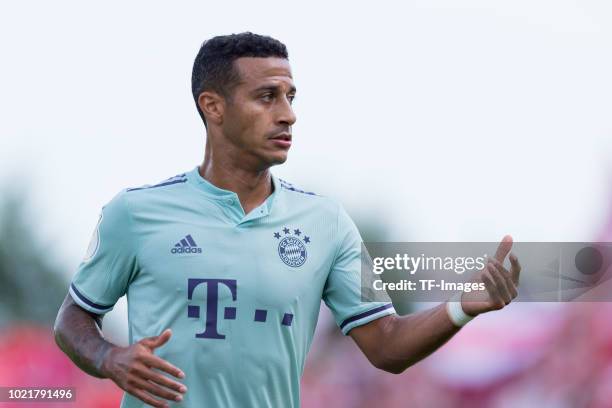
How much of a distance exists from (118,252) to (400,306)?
3.05m

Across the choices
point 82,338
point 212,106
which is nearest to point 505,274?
point 212,106

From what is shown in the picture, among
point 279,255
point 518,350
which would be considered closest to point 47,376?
point 518,350

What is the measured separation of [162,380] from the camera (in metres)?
3.47

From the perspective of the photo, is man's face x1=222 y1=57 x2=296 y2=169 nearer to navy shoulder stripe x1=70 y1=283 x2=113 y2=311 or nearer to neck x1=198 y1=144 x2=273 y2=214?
neck x1=198 y1=144 x2=273 y2=214

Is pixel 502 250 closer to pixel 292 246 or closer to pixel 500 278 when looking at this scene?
pixel 500 278

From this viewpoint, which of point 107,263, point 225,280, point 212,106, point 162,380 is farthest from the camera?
point 212,106

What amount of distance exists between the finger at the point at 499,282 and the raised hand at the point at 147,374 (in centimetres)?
103

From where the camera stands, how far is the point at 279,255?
156 inches

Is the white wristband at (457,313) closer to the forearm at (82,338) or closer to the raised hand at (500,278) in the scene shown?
the raised hand at (500,278)

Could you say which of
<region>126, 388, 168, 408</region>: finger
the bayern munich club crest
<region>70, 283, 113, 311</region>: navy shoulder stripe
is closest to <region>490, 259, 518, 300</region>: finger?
the bayern munich club crest

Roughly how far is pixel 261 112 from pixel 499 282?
1.12m

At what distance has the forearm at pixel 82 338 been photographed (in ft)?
12.3

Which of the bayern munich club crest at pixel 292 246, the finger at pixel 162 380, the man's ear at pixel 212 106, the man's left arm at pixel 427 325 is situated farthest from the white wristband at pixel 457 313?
the man's ear at pixel 212 106

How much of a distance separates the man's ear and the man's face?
0.04 metres
